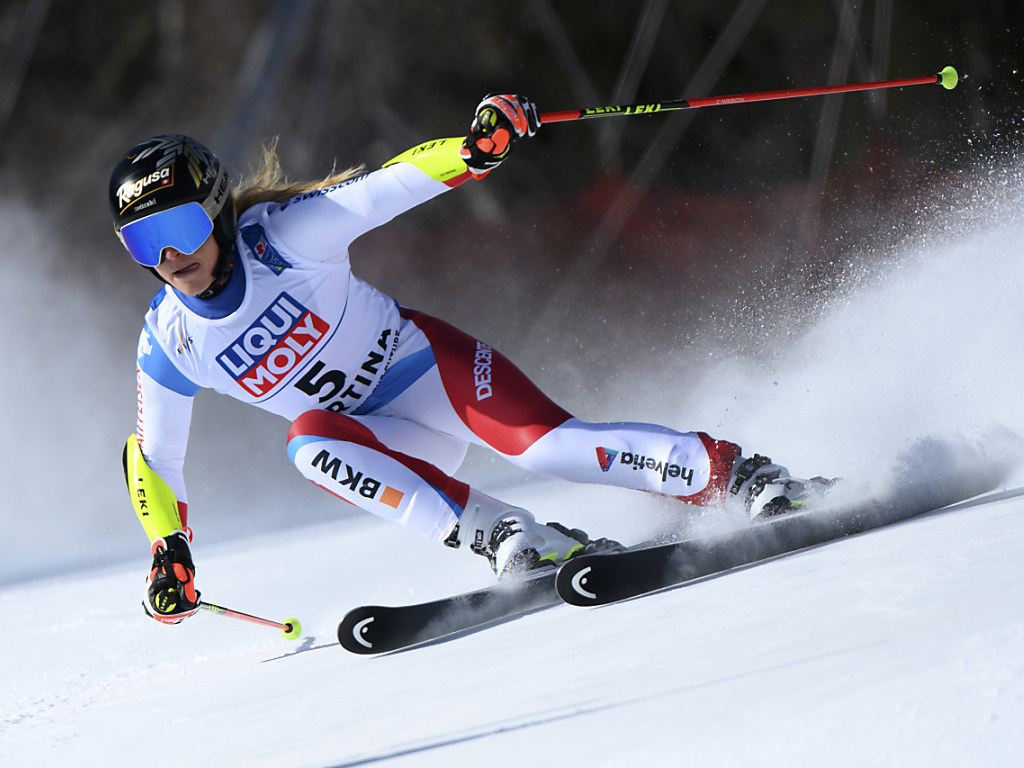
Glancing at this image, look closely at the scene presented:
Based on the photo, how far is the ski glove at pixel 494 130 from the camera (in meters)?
1.60

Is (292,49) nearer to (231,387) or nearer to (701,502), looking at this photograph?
(231,387)

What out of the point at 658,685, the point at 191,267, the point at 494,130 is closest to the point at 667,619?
the point at 658,685

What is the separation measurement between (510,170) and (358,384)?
339 cm

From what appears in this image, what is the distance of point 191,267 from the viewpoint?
1.77 m

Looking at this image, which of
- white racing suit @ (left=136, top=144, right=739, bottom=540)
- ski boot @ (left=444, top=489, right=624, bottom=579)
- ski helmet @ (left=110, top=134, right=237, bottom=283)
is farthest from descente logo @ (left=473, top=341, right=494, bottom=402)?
ski helmet @ (left=110, top=134, right=237, bottom=283)

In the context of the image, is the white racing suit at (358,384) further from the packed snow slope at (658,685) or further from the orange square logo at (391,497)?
the packed snow slope at (658,685)

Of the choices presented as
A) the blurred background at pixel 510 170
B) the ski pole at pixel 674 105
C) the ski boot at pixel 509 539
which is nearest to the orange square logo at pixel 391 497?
the ski boot at pixel 509 539

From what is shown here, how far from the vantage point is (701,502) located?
1828 millimetres

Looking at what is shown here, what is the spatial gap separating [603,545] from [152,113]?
4240 mm

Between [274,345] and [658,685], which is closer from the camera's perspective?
[658,685]

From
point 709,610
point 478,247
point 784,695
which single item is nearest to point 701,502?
point 709,610

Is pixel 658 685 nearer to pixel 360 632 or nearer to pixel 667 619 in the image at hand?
pixel 667 619

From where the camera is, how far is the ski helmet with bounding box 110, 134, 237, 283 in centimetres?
172

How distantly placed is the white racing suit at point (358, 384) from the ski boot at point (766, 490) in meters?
0.03
